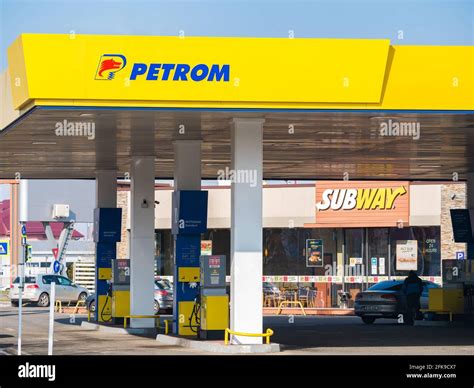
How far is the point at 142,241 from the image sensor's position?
31312mm

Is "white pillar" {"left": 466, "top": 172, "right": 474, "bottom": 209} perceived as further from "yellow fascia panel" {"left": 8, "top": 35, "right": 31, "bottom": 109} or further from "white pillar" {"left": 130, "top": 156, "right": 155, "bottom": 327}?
"yellow fascia panel" {"left": 8, "top": 35, "right": 31, "bottom": 109}

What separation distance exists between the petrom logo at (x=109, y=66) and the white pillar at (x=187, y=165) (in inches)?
246

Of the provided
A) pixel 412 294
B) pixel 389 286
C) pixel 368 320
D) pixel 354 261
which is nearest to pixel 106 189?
pixel 368 320

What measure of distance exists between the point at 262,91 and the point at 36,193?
51683 millimetres

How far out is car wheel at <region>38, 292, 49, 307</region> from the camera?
49469 millimetres

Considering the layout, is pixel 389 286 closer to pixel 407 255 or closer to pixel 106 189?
pixel 106 189

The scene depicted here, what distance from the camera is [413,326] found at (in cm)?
3531

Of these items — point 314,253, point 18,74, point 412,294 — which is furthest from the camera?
point 314,253
